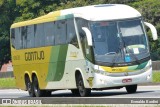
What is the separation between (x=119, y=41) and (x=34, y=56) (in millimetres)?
6602

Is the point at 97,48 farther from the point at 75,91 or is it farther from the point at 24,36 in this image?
the point at 24,36

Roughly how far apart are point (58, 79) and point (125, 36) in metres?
4.59

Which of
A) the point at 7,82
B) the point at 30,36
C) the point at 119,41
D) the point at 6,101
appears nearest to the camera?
the point at 6,101

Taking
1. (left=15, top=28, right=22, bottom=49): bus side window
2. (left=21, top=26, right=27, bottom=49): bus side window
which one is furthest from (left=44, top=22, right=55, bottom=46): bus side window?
(left=15, top=28, right=22, bottom=49): bus side window

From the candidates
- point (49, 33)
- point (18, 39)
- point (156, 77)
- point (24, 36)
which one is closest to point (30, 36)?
point (24, 36)

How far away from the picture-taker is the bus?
26750mm

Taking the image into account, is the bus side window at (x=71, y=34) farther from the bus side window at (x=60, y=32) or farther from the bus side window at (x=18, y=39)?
the bus side window at (x=18, y=39)

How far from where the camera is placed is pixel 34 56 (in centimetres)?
3253

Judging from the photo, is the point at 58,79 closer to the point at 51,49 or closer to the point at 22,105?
the point at 51,49

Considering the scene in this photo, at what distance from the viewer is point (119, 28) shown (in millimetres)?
27219

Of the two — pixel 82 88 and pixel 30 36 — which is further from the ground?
pixel 30 36

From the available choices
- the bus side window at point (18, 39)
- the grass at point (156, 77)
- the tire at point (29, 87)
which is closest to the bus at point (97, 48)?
the tire at point (29, 87)

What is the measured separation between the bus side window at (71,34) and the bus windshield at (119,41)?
4.27 feet

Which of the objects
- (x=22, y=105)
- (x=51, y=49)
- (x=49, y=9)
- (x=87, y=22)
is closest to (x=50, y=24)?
(x=51, y=49)
